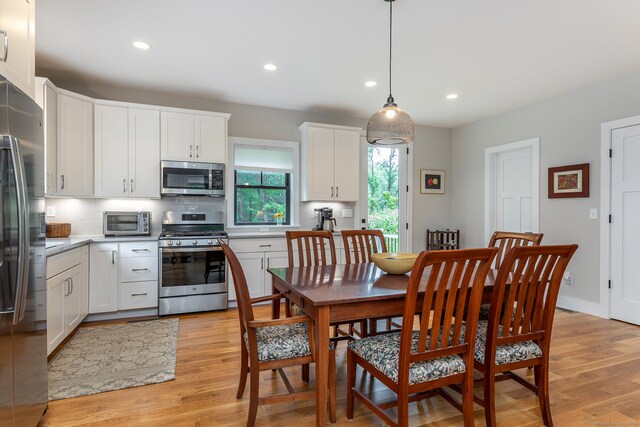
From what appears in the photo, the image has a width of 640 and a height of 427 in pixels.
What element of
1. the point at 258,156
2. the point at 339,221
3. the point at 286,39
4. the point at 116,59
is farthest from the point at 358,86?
the point at 116,59

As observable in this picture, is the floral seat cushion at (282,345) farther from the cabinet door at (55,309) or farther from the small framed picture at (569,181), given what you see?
the small framed picture at (569,181)

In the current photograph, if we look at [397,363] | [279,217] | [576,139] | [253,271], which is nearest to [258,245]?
[253,271]

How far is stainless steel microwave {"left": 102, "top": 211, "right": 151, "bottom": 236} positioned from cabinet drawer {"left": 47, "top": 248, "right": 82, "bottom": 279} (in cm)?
66

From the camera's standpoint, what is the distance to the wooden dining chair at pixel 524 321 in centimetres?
175

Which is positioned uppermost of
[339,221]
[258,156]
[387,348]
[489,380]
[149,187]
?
[258,156]

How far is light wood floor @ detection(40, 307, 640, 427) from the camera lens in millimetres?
1975

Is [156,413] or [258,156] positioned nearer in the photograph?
[156,413]

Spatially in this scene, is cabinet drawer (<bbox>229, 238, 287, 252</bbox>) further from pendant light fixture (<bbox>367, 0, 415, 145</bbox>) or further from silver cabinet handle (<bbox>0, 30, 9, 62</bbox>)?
silver cabinet handle (<bbox>0, 30, 9, 62</bbox>)

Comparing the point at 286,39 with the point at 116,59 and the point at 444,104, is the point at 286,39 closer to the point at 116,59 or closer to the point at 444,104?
the point at 116,59

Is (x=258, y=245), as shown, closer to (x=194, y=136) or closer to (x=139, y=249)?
(x=139, y=249)

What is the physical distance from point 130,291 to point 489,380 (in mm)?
3453

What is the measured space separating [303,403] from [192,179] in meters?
2.85

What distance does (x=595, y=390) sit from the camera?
2303 millimetres

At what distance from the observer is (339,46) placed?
3074 mm
